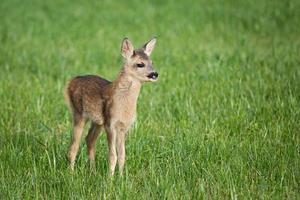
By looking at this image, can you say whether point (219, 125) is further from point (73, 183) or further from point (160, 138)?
point (73, 183)

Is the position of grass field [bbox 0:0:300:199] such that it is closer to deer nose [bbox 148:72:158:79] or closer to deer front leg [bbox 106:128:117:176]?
deer front leg [bbox 106:128:117:176]

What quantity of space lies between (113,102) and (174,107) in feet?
9.02

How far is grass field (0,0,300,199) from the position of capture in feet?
22.7

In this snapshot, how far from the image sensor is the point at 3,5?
71.5 ft

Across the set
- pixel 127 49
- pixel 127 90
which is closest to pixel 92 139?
pixel 127 90

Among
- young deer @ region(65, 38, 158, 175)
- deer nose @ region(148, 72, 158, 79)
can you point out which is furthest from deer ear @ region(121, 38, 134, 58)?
deer nose @ region(148, 72, 158, 79)

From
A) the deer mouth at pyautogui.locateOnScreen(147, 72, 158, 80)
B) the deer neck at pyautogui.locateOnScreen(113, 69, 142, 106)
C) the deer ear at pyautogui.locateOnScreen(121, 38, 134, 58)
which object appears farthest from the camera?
the deer ear at pyautogui.locateOnScreen(121, 38, 134, 58)

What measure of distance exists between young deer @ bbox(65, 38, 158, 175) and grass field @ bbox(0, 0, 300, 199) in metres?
0.23

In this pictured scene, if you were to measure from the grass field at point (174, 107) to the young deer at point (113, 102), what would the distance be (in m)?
0.23

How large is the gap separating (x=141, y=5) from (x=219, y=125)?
12.8 metres

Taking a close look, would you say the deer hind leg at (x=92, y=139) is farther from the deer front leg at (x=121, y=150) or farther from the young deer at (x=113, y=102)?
the deer front leg at (x=121, y=150)

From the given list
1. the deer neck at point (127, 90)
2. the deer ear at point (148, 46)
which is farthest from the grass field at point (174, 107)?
the deer ear at point (148, 46)

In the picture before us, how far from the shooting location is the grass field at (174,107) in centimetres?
691

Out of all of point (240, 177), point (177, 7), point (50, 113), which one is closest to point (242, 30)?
point (177, 7)
